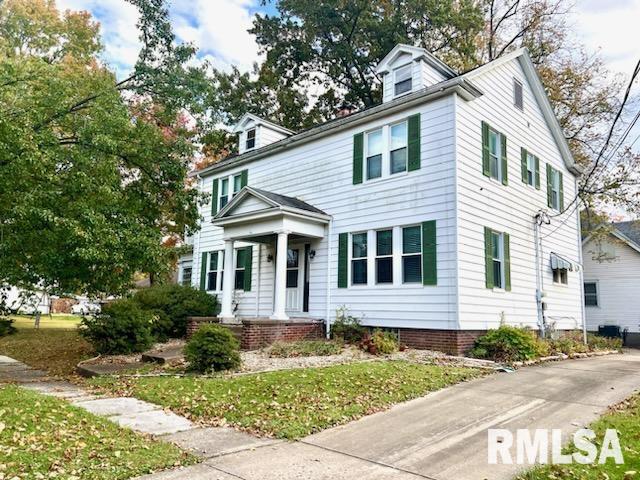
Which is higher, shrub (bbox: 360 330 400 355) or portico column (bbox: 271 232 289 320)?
portico column (bbox: 271 232 289 320)

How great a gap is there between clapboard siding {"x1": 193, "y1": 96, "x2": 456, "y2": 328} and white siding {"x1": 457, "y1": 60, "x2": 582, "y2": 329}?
385 mm

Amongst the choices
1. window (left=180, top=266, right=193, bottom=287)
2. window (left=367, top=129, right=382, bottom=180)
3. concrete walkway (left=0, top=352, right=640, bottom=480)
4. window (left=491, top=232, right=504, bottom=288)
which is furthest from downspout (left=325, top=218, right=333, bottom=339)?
window (left=180, top=266, right=193, bottom=287)

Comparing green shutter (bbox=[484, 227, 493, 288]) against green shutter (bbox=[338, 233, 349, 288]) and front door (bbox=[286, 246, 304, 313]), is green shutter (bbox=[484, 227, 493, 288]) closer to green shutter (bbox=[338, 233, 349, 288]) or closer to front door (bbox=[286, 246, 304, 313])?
green shutter (bbox=[338, 233, 349, 288])

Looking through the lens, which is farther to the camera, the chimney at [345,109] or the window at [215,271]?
the chimney at [345,109]

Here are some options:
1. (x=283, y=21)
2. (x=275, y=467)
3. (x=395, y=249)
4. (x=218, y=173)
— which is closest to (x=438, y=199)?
(x=395, y=249)

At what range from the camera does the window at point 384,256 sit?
12.7 metres

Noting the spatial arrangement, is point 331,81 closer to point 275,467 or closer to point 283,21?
point 283,21

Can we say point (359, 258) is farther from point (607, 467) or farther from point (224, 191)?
point (607, 467)

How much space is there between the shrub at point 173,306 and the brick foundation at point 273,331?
2.50m

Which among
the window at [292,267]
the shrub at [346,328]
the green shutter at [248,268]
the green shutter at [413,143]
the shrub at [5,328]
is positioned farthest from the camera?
the shrub at [5,328]

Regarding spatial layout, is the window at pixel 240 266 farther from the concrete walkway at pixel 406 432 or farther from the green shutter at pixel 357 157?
the concrete walkway at pixel 406 432

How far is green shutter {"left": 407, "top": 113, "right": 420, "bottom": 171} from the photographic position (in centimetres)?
1254

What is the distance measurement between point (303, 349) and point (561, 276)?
33.4ft

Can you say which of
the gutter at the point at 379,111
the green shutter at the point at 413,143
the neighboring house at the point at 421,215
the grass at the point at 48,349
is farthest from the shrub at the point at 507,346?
the grass at the point at 48,349
